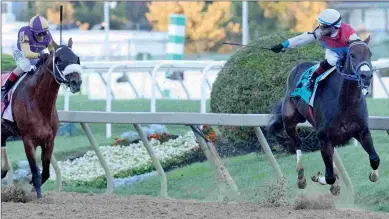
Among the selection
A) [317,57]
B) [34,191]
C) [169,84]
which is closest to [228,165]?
[317,57]

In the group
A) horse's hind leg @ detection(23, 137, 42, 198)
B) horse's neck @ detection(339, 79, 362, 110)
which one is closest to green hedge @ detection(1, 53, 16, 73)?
horse's hind leg @ detection(23, 137, 42, 198)

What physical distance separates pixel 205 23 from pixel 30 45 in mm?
14523

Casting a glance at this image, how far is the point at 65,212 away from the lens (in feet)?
27.2

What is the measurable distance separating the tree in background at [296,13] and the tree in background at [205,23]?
5.21ft

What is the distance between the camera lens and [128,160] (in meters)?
12.1

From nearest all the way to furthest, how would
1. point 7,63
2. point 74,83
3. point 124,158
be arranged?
point 74,83
point 124,158
point 7,63

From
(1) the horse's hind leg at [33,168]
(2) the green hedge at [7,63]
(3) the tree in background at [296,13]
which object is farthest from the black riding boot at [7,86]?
(3) the tree in background at [296,13]

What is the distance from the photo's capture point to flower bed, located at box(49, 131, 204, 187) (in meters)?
11.8

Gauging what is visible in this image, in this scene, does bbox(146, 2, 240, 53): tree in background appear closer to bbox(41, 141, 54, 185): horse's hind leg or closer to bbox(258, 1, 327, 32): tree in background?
bbox(258, 1, 327, 32): tree in background

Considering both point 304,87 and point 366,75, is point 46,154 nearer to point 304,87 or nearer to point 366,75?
point 304,87

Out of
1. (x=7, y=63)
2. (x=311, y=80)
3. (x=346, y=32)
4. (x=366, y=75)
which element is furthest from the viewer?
(x=7, y=63)

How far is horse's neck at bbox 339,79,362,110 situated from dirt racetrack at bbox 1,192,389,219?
2.74ft

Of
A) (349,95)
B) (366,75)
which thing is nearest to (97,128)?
(349,95)

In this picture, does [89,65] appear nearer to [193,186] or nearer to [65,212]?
[193,186]
